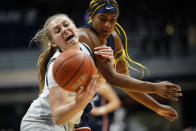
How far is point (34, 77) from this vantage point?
29.2 ft

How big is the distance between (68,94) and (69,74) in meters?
0.23

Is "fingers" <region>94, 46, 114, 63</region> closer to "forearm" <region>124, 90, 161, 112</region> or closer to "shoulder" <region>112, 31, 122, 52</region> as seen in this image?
"shoulder" <region>112, 31, 122, 52</region>

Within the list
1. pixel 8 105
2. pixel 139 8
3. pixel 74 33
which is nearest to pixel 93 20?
pixel 74 33

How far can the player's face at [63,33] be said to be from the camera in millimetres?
2568

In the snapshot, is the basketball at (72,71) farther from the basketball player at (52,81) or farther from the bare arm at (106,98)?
the bare arm at (106,98)

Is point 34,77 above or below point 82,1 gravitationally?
below

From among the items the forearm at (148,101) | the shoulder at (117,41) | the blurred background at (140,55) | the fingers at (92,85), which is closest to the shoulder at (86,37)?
the shoulder at (117,41)

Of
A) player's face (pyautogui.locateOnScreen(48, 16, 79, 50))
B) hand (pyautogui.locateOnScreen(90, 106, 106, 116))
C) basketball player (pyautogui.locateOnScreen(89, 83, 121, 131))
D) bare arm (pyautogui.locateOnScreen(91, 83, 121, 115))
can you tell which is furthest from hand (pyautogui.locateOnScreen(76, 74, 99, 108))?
bare arm (pyautogui.locateOnScreen(91, 83, 121, 115))

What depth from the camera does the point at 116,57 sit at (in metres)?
3.28

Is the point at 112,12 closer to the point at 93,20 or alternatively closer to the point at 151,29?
the point at 93,20

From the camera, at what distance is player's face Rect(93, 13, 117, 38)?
291cm

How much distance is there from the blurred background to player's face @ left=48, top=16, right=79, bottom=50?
6013 mm

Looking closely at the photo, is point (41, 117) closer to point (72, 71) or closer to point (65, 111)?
point (65, 111)

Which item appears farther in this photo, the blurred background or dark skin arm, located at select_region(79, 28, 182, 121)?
the blurred background
